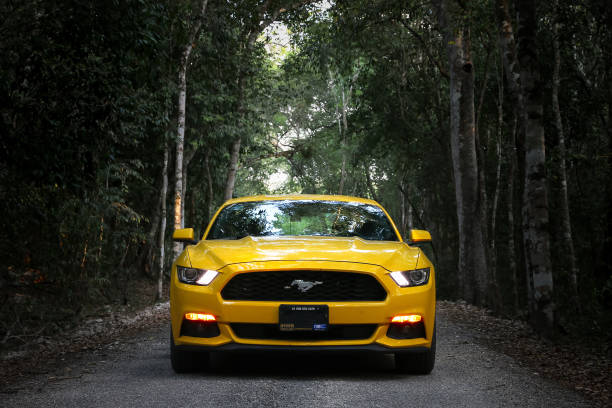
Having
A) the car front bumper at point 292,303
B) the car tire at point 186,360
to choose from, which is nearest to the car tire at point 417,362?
the car front bumper at point 292,303

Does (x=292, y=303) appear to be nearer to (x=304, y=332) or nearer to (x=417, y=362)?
(x=304, y=332)

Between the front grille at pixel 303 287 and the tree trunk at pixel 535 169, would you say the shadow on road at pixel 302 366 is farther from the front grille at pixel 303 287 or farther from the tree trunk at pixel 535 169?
the tree trunk at pixel 535 169

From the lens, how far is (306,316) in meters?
5.29

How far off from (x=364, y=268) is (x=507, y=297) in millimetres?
20124

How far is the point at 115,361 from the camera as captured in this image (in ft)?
22.1

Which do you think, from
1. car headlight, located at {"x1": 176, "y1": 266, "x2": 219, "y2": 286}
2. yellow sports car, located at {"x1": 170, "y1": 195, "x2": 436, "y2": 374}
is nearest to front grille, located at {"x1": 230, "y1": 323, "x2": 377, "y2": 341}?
yellow sports car, located at {"x1": 170, "y1": 195, "x2": 436, "y2": 374}

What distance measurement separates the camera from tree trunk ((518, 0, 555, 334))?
29.6 ft

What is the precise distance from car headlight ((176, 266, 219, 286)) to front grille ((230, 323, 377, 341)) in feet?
1.33

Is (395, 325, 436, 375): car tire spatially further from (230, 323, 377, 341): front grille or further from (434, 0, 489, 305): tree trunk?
(434, 0, 489, 305): tree trunk

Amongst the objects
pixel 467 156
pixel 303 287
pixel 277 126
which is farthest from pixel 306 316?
pixel 277 126

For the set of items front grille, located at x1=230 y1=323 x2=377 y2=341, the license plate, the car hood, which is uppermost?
the car hood

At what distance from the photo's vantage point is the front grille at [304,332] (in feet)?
17.5

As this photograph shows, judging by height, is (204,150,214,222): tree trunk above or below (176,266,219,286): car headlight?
above

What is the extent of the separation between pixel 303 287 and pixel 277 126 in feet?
105
